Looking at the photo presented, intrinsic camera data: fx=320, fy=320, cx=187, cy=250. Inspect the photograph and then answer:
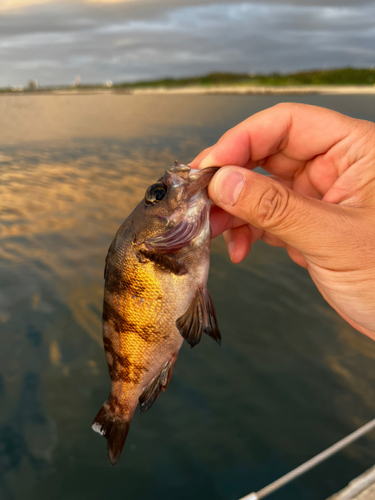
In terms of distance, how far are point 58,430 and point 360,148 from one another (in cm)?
461

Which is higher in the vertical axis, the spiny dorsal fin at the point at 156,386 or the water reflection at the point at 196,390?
the spiny dorsal fin at the point at 156,386

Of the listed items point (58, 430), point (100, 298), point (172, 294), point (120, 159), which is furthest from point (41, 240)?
point (120, 159)

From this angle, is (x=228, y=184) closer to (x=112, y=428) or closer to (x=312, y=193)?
(x=312, y=193)

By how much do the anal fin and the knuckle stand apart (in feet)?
4.26

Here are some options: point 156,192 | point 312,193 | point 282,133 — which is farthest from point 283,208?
point 312,193

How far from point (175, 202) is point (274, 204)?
29.1 inches

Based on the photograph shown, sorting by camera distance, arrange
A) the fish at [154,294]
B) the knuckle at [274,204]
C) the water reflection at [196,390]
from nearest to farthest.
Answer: the knuckle at [274,204], the fish at [154,294], the water reflection at [196,390]

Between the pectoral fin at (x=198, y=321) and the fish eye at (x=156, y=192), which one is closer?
the pectoral fin at (x=198, y=321)

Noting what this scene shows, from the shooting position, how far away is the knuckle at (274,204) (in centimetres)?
231

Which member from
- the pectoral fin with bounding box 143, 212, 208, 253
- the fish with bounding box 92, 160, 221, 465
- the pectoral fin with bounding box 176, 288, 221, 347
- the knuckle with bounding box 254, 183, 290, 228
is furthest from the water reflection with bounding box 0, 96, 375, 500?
the knuckle with bounding box 254, 183, 290, 228

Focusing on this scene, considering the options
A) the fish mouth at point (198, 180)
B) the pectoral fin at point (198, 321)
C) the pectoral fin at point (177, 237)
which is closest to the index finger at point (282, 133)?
the fish mouth at point (198, 180)

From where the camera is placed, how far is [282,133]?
3.26 metres

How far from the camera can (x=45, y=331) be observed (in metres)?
5.38

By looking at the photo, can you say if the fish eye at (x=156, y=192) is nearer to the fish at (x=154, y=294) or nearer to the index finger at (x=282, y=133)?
the fish at (x=154, y=294)
